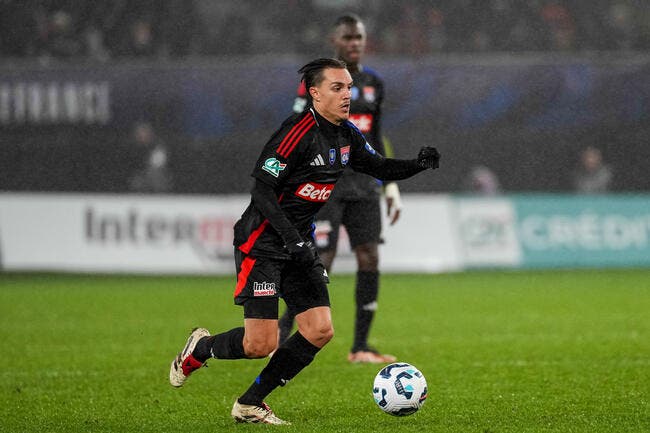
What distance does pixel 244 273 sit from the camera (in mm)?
6168

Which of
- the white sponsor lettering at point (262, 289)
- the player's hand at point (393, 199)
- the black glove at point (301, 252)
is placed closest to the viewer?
the black glove at point (301, 252)

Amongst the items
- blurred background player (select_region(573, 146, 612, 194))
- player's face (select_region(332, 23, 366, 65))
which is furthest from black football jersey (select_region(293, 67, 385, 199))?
blurred background player (select_region(573, 146, 612, 194))

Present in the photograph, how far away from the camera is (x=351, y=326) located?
37.1 feet

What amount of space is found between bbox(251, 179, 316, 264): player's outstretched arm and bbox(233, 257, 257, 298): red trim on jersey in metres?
0.30

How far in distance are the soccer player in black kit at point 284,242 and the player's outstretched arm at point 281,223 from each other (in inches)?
0.4

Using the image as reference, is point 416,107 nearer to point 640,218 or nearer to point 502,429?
point 640,218

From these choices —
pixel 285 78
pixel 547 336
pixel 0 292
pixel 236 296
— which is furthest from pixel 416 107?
pixel 236 296

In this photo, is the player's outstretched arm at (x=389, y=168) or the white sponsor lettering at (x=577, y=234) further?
the white sponsor lettering at (x=577, y=234)

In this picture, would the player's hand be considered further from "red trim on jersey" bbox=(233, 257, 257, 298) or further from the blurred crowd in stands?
the blurred crowd in stands

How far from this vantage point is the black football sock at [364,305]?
8805mm

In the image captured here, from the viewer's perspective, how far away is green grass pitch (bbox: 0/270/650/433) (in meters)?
6.39

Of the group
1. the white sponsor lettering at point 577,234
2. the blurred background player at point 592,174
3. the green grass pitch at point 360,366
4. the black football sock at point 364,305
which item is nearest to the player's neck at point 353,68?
the black football sock at point 364,305

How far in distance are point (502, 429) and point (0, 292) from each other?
34.1 ft

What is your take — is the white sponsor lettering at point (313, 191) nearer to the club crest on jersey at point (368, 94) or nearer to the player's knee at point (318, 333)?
the player's knee at point (318, 333)
